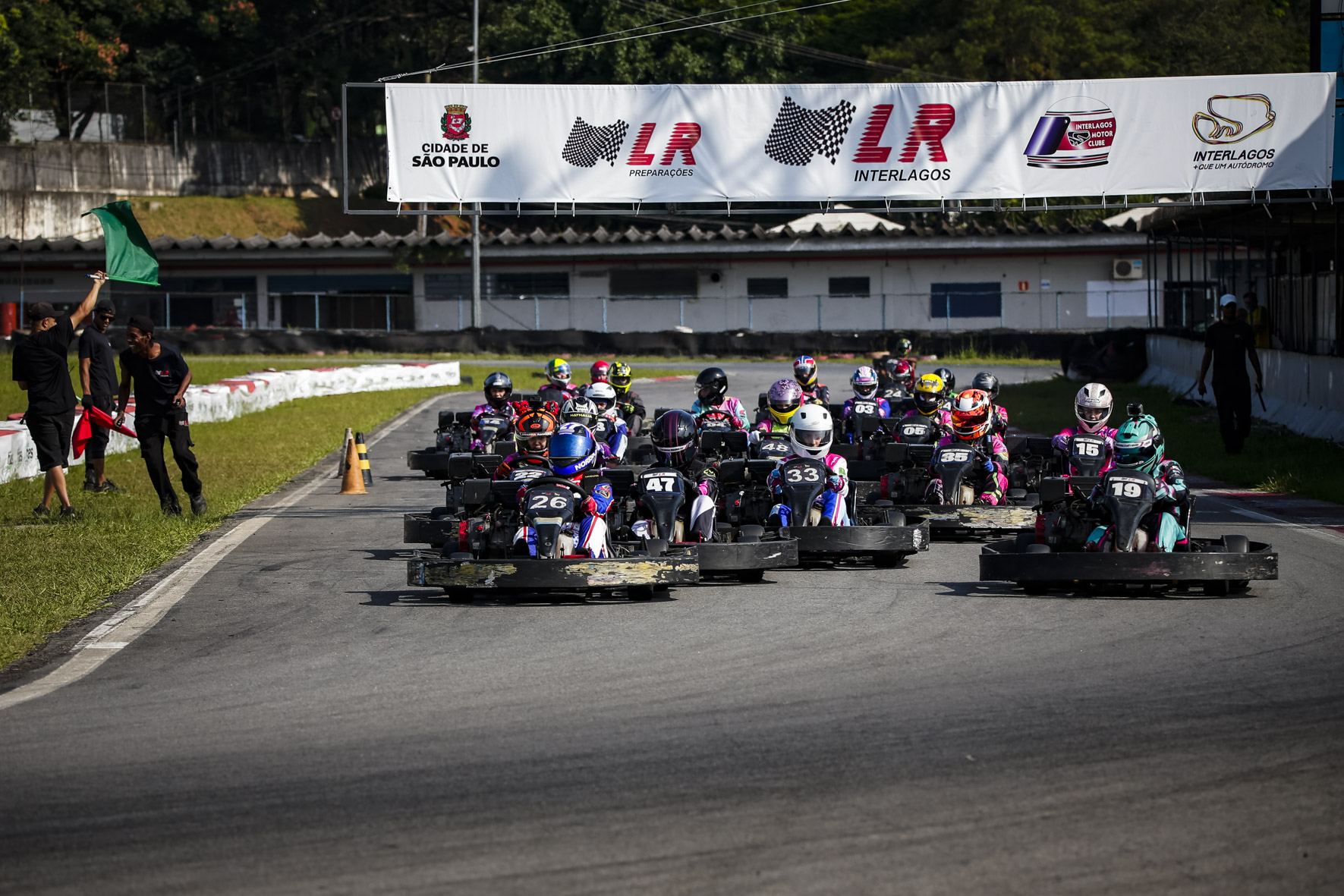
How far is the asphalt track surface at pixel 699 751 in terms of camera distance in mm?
4309

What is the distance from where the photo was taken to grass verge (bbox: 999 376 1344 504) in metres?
14.6

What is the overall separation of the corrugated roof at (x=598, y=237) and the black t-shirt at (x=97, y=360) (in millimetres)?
26522

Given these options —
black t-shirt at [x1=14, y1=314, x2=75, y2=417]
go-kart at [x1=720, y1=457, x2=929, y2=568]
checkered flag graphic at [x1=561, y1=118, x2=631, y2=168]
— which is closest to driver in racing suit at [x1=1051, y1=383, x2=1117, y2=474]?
go-kart at [x1=720, y1=457, x2=929, y2=568]

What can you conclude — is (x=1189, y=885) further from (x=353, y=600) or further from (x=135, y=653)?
(x=353, y=600)

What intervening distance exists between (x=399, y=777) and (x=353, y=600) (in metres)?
3.86

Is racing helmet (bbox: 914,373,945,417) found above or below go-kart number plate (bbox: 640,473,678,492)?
above

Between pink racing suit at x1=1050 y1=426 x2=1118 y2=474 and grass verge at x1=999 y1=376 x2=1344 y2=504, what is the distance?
3.17m

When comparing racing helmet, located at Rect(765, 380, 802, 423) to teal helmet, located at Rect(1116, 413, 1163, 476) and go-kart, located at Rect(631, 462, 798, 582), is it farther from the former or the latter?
teal helmet, located at Rect(1116, 413, 1163, 476)

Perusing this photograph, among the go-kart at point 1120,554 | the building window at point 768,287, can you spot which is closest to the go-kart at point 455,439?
the go-kart at point 1120,554

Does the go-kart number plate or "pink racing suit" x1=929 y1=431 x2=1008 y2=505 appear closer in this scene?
the go-kart number plate

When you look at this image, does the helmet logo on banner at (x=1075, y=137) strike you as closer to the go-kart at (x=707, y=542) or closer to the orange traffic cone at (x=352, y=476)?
the orange traffic cone at (x=352, y=476)

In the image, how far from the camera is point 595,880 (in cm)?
420

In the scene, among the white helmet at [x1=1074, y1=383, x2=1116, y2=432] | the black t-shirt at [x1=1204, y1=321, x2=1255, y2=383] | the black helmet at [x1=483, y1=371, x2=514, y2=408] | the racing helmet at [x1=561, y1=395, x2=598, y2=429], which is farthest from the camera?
the black t-shirt at [x1=1204, y1=321, x2=1255, y2=383]

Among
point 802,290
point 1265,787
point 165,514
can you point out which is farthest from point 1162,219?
point 1265,787
